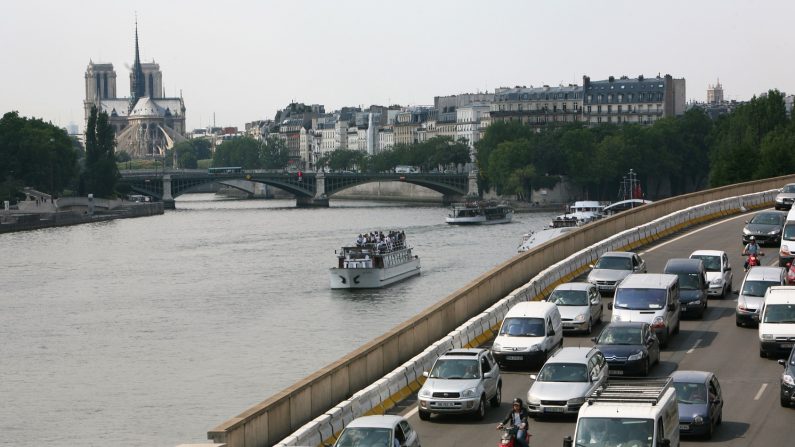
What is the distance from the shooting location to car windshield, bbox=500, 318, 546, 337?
30.9 m

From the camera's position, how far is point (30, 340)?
197ft

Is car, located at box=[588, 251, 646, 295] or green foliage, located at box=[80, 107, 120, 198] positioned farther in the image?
green foliage, located at box=[80, 107, 120, 198]

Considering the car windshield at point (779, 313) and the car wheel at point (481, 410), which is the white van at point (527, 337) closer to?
the car wheel at point (481, 410)

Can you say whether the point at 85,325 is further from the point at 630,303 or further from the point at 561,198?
the point at 561,198

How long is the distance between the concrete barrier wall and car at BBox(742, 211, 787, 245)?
12.6 ft

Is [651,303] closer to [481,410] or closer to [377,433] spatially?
[481,410]

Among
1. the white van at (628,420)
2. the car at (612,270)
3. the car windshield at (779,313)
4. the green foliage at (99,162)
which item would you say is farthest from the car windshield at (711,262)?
the green foliage at (99,162)

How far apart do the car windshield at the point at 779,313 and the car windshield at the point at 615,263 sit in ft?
31.9

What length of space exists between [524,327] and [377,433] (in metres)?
9.95

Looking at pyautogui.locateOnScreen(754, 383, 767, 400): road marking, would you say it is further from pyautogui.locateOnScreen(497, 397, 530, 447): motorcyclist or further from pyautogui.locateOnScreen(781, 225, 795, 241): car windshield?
pyautogui.locateOnScreen(781, 225, 795, 241): car windshield

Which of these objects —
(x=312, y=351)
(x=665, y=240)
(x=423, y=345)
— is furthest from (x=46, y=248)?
(x=423, y=345)

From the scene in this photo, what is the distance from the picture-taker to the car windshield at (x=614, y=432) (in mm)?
20609

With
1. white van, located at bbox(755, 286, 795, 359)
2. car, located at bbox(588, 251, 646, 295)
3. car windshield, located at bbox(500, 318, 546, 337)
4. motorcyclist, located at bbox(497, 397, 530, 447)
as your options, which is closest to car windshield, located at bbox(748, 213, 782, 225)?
car, located at bbox(588, 251, 646, 295)

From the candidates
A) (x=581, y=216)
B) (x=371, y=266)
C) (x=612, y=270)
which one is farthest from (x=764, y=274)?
(x=581, y=216)
